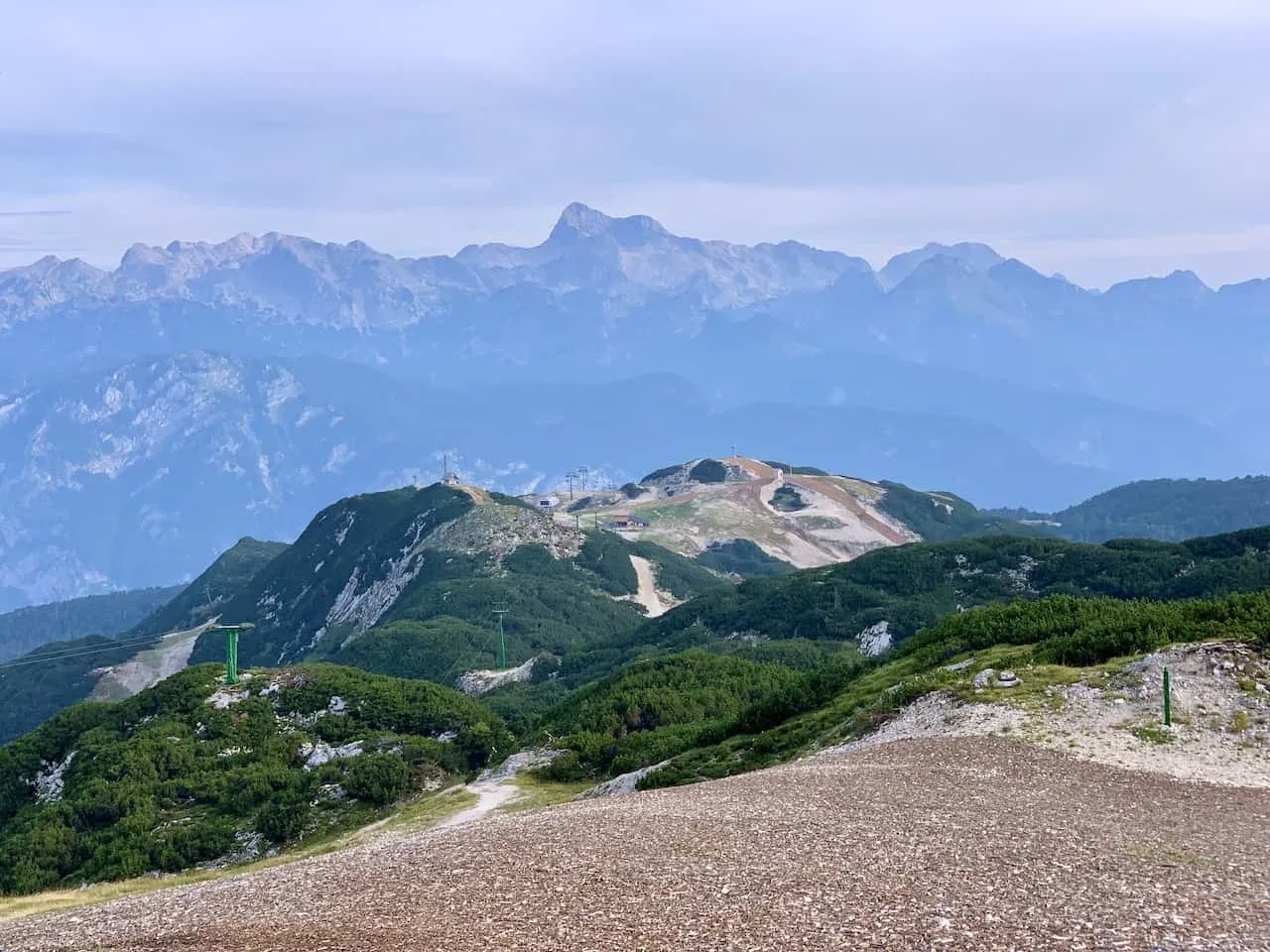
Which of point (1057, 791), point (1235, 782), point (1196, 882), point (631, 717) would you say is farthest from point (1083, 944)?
point (631, 717)

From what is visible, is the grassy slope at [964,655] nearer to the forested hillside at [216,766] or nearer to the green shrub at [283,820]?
the green shrub at [283,820]

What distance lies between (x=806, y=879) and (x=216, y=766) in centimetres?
4834

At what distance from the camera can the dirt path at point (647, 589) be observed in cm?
16721

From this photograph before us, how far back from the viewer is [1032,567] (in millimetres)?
111312

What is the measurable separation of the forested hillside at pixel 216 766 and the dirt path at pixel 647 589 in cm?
9394

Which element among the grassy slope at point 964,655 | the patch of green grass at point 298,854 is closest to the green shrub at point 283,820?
the patch of green grass at point 298,854

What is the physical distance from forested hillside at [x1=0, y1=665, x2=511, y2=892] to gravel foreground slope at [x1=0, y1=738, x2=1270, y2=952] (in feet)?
81.0

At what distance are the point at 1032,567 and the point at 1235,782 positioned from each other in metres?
88.4

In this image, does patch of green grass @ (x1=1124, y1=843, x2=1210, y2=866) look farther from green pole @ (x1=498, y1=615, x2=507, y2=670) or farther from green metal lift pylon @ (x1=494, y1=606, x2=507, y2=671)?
green pole @ (x1=498, y1=615, x2=507, y2=670)

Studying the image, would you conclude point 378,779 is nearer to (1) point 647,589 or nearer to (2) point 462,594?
(2) point 462,594

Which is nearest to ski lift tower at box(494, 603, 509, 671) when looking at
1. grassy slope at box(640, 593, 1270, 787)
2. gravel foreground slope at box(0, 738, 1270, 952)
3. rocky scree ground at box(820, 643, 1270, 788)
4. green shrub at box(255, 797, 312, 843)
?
green shrub at box(255, 797, 312, 843)

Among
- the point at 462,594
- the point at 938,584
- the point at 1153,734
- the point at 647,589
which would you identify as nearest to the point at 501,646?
the point at 462,594

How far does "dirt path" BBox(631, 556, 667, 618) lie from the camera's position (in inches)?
6583

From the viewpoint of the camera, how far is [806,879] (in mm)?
20016
